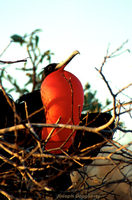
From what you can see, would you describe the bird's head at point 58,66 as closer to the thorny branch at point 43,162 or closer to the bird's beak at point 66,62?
the bird's beak at point 66,62

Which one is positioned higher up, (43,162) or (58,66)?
(58,66)

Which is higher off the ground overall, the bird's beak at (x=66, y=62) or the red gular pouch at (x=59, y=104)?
the bird's beak at (x=66, y=62)

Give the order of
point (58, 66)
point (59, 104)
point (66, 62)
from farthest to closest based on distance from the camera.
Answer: point (58, 66) → point (66, 62) → point (59, 104)

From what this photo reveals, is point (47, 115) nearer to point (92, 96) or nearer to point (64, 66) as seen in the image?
point (64, 66)

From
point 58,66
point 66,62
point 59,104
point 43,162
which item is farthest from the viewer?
point 58,66

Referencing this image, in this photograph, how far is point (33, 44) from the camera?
4.82m

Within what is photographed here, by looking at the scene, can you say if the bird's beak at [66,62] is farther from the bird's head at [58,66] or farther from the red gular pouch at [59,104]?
the red gular pouch at [59,104]

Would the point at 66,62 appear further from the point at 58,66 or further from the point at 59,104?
the point at 59,104

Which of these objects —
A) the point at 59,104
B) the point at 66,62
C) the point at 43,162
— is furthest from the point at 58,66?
the point at 43,162

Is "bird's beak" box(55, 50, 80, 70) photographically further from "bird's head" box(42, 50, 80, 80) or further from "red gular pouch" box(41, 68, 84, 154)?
"red gular pouch" box(41, 68, 84, 154)

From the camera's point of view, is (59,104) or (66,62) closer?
(59,104)

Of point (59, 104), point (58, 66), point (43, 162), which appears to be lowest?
point (43, 162)

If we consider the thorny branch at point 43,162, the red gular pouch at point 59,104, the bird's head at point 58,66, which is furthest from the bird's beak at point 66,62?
the thorny branch at point 43,162

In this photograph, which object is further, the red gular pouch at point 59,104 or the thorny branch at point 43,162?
the red gular pouch at point 59,104
